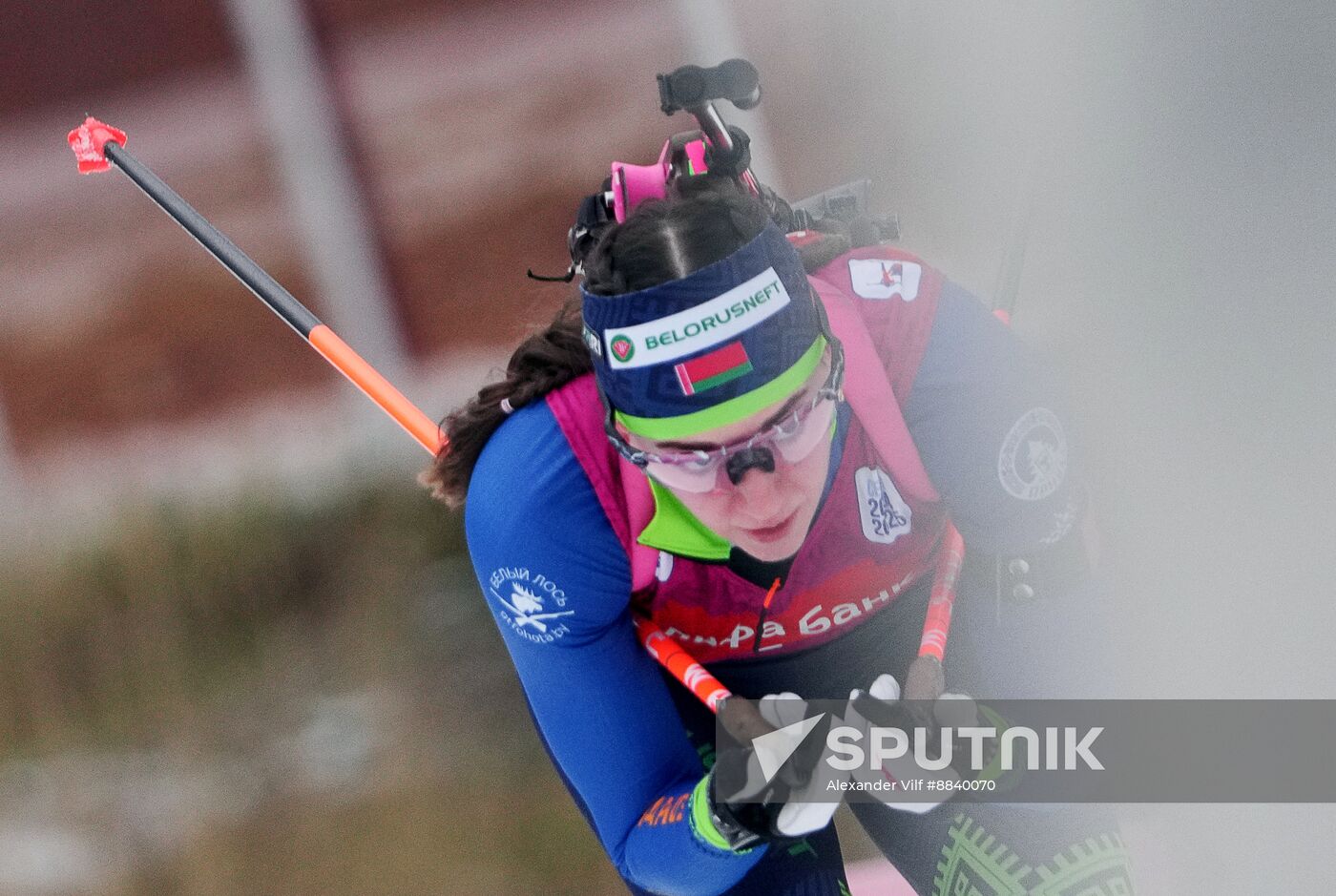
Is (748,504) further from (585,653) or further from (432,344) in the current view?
(432,344)

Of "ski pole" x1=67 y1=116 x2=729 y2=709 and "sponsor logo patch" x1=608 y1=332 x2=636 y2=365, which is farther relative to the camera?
"ski pole" x1=67 y1=116 x2=729 y2=709

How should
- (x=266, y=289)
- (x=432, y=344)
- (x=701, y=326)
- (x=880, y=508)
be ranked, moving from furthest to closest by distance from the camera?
(x=432, y=344), (x=266, y=289), (x=880, y=508), (x=701, y=326)

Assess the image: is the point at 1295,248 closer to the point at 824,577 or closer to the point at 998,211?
the point at 998,211

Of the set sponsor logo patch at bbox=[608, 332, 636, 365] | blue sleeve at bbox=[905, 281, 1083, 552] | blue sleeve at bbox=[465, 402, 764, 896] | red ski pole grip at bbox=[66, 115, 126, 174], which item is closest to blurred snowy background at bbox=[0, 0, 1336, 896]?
blue sleeve at bbox=[905, 281, 1083, 552]

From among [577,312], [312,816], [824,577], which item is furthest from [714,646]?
[312,816]

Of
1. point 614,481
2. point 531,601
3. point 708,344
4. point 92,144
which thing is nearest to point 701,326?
point 708,344

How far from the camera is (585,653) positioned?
125 centimetres

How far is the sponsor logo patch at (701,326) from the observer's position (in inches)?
41.4

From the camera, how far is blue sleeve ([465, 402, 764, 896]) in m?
1.19

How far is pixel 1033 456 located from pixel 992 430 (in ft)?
0.19

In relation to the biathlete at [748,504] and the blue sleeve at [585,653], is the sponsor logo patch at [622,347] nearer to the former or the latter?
the biathlete at [748,504]

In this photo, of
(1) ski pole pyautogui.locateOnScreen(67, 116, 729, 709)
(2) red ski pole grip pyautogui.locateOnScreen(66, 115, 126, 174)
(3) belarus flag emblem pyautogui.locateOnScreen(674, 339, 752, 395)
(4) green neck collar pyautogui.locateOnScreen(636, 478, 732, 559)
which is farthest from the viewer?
(2) red ski pole grip pyautogui.locateOnScreen(66, 115, 126, 174)

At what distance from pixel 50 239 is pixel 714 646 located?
8.38 ft

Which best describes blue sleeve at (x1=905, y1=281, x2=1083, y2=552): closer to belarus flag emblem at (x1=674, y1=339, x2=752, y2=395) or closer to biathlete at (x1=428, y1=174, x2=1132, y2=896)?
biathlete at (x1=428, y1=174, x2=1132, y2=896)
